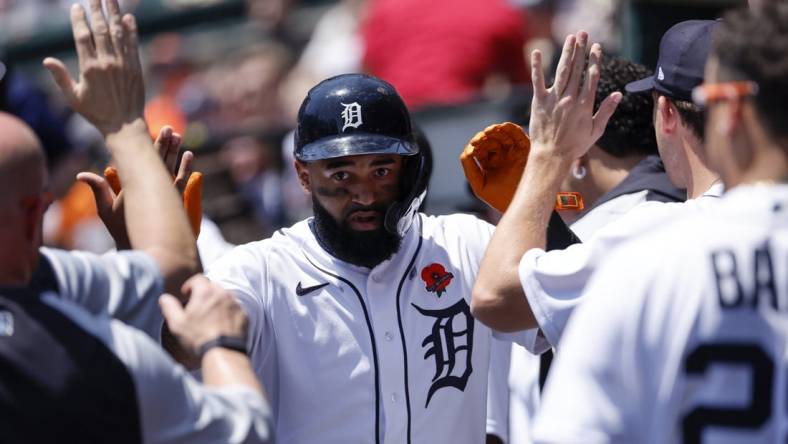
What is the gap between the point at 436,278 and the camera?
4.27 m

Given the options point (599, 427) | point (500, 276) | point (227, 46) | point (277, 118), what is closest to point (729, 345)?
point (599, 427)

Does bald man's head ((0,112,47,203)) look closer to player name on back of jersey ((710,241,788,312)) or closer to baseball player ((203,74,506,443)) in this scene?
baseball player ((203,74,506,443))

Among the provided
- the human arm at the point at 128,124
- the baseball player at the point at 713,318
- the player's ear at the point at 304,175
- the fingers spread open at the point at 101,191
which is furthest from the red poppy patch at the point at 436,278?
the baseball player at the point at 713,318

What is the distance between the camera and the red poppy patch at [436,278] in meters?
4.25

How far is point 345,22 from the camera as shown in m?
10.0

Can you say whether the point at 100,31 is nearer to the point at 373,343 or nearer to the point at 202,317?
the point at 202,317

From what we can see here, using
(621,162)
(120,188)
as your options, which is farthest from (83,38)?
(621,162)

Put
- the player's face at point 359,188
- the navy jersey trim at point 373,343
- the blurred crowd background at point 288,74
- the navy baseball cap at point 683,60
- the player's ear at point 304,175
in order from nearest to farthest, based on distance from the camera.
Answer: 1. the navy baseball cap at point 683,60
2. the navy jersey trim at point 373,343
3. the player's face at point 359,188
4. the player's ear at point 304,175
5. the blurred crowd background at point 288,74

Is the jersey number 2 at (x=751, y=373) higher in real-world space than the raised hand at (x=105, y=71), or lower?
lower

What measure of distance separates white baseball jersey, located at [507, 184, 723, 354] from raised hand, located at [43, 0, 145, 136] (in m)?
1.06

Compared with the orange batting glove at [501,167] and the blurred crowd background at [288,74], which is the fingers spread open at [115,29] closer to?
the orange batting glove at [501,167]

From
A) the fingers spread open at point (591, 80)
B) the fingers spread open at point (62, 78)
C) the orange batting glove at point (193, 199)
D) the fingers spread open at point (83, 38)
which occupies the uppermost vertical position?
the fingers spread open at point (83, 38)

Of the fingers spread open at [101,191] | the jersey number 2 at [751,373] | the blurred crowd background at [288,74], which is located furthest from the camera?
the blurred crowd background at [288,74]

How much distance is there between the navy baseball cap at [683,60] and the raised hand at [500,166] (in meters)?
0.44
